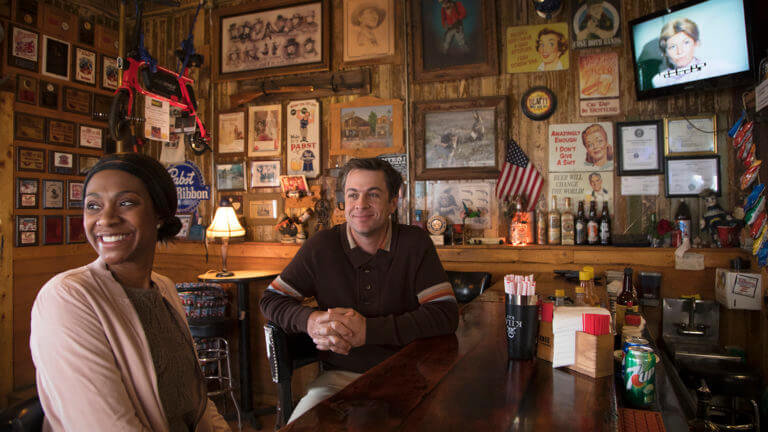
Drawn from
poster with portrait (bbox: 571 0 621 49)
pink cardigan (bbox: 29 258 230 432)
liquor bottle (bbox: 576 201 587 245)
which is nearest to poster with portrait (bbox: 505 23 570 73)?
poster with portrait (bbox: 571 0 621 49)

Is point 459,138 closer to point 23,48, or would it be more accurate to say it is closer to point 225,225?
point 225,225

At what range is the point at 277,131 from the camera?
14.0ft

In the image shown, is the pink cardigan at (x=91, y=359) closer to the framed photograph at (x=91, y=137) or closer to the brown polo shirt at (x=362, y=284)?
the brown polo shirt at (x=362, y=284)

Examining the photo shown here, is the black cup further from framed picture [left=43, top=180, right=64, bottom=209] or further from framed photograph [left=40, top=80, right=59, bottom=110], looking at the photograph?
framed photograph [left=40, top=80, right=59, bottom=110]

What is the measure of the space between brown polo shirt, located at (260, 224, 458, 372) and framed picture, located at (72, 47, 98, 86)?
3.61m

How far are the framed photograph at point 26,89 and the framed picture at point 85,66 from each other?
401mm

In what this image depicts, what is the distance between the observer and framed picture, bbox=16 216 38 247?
12.5ft

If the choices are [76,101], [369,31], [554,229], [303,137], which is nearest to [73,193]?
[76,101]

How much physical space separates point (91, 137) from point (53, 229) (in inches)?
36.8

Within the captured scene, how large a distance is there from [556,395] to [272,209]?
355cm

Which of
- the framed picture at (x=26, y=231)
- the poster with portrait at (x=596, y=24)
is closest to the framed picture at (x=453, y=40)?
the poster with portrait at (x=596, y=24)

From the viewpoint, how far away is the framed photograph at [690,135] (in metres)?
3.24

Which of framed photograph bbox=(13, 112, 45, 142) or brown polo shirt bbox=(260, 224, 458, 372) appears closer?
brown polo shirt bbox=(260, 224, 458, 372)

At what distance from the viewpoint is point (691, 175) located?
129 inches
